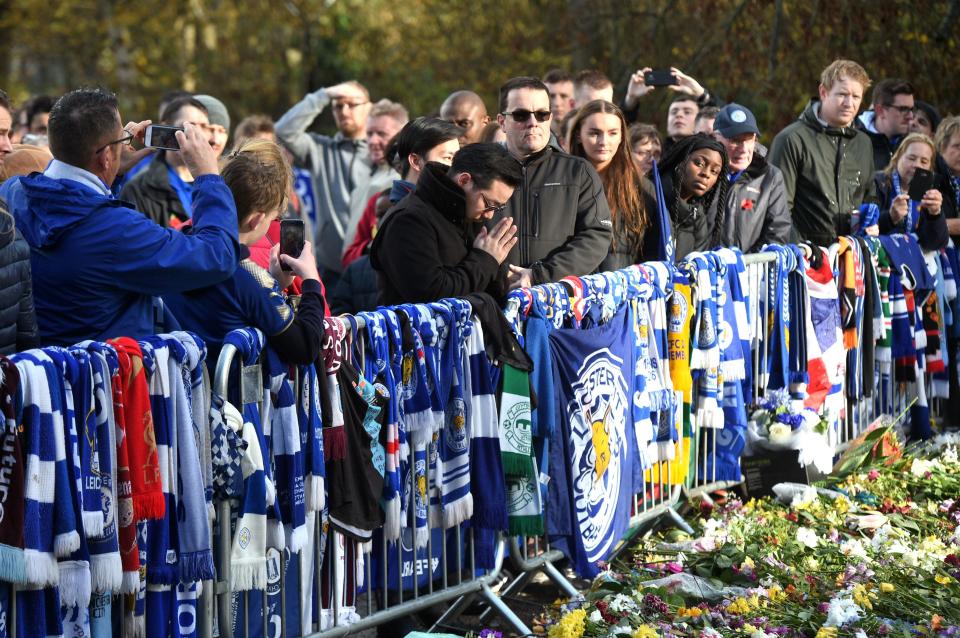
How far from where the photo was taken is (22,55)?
3288 centimetres

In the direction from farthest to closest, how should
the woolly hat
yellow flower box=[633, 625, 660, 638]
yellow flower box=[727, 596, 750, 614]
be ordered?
the woolly hat, yellow flower box=[727, 596, 750, 614], yellow flower box=[633, 625, 660, 638]

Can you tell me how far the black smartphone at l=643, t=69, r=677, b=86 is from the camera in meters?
9.12

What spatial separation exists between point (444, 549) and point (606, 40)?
1321 centimetres

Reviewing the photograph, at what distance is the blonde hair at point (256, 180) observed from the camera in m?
5.01

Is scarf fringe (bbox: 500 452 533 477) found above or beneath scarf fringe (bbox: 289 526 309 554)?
above

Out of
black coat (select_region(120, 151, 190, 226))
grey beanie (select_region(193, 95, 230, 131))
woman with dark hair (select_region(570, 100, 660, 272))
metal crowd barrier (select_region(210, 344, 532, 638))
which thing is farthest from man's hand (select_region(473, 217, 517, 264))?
grey beanie (select_region(193, 95, 230, 131))

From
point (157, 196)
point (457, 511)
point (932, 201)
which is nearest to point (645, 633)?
point (457, 511)

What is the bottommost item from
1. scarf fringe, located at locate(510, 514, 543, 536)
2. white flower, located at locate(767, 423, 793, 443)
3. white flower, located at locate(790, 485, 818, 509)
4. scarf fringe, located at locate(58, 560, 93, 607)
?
white flower, located at locate(790, 485, 818, 509)

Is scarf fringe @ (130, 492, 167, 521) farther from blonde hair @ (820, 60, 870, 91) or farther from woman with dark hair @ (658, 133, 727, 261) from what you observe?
blonde hair @ (820, 60, 870, 91)

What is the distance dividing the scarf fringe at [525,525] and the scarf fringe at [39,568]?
2.29 meters

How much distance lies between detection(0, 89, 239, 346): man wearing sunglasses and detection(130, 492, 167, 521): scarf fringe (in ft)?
2.34

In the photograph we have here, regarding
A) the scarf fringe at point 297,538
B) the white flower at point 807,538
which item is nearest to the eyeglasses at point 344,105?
the white flower at point 807,538

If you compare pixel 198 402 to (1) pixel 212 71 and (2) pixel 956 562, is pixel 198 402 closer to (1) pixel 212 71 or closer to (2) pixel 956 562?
(2) pixel 956 562

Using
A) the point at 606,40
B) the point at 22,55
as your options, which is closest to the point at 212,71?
the point at 22,55
